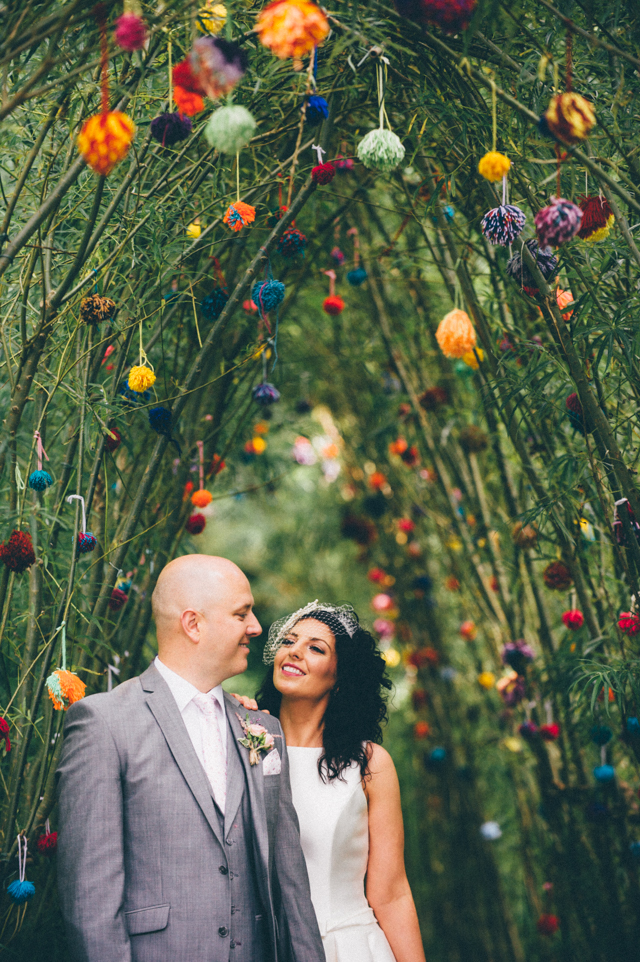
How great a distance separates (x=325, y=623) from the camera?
193 cm

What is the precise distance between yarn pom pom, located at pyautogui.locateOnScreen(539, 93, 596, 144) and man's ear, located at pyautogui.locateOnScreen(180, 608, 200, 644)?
1098 millimetres

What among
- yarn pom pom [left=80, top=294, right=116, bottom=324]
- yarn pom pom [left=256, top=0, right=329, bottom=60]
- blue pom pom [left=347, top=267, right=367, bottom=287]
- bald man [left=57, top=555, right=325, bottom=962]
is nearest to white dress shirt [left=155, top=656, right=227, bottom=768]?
bald man [left=57, top=555, right=325, bottom=962]

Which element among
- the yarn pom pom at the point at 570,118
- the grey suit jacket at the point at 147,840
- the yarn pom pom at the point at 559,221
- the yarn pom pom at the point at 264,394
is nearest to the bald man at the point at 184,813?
the grey suit jacket at the point at 147,840

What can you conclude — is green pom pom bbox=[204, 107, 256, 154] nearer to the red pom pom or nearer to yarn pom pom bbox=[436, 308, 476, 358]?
yarn pom pom bbox=[436, 308, 476, 358]

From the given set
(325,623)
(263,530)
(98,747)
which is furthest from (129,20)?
(263,530)

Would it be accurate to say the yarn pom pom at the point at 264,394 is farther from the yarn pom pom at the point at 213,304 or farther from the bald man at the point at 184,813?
the bald man at the point at 184,813

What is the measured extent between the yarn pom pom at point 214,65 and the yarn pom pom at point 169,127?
157mm

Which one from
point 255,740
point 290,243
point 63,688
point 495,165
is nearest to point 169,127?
point 290,243

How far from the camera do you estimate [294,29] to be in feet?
3.98

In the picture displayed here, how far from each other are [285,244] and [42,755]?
1.25 metres

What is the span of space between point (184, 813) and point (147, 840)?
78 mm

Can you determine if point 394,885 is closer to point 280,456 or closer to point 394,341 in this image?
point 394,341

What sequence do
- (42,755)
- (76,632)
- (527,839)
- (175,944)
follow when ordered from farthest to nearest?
(527,839) < (76,632) < (42,755) < (175,944)

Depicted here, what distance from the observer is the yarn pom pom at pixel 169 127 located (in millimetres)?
1375
